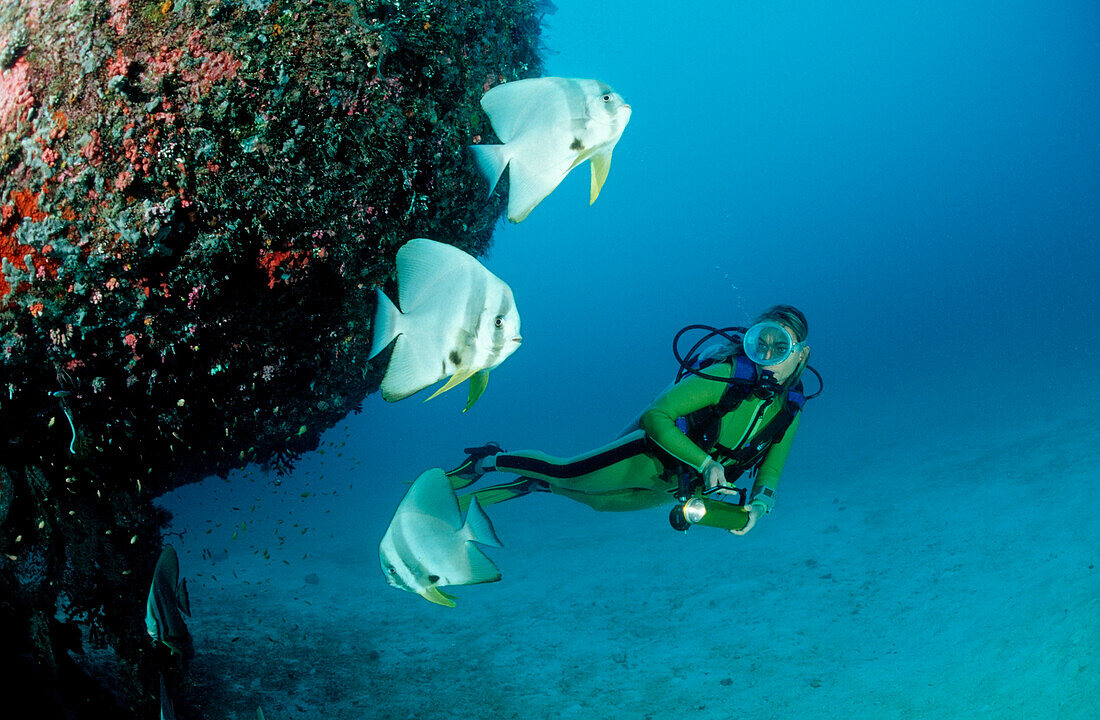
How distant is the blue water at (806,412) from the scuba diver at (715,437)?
6.26 feet

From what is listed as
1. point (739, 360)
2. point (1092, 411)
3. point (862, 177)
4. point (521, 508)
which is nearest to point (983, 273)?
point (862, 177)

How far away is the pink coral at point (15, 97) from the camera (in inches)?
83.0

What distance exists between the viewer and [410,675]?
4.86m

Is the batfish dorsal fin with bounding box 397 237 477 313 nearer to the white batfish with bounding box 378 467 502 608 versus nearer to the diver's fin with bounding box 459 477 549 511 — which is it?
the white batfish with bounding box 378 467 502 608

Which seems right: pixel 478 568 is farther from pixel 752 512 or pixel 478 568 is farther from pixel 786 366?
pixel 786 366

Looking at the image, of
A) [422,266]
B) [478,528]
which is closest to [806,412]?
[478,528]

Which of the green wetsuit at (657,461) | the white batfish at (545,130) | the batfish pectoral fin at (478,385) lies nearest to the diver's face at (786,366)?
the green wetsuit at (657,461)

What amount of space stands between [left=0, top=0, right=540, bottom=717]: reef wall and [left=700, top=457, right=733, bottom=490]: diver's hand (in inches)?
97.9

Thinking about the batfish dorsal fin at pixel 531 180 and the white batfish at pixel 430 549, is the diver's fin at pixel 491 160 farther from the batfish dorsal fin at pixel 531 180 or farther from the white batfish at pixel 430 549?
the white batfish at pixel 430 549

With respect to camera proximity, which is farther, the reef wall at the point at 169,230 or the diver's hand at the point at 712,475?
the diver's hand at the point at 712,475

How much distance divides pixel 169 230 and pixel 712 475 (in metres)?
3.53

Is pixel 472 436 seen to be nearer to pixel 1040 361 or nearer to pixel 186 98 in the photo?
pixel 1040 361

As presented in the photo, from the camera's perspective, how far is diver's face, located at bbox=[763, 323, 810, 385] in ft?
13.7

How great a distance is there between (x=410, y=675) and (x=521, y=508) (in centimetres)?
1255
